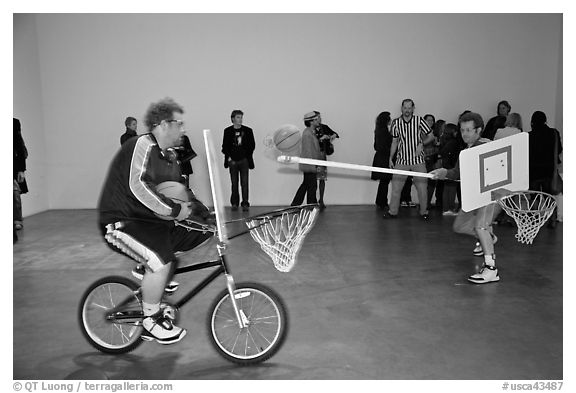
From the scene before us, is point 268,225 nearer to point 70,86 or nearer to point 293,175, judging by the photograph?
point 293,175

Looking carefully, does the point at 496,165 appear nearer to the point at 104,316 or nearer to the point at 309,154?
the point at 104,316

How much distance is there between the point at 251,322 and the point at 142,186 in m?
1.02

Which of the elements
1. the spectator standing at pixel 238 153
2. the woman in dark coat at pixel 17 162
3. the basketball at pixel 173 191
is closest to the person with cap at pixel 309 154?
the spectator standing at pixel 238 153

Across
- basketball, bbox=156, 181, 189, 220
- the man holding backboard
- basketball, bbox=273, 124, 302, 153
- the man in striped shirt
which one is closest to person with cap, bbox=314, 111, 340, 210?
the man in striped shirt

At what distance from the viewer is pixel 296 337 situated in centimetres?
375

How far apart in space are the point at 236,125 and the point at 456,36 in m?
4.26

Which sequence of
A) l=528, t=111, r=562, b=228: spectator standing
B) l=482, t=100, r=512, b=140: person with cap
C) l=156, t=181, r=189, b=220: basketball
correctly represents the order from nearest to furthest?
l=156, t=181, r=189, b=220: basketball, l=528, t=111, r=562, b=228: spectator standing, l=482, t=100, r=512, b=140: person with cap

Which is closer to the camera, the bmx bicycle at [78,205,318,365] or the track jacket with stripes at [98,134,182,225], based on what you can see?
the track jacket with stripes at [98,134,182,225]

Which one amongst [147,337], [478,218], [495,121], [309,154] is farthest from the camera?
[495,121]

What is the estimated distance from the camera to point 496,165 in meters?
4.60

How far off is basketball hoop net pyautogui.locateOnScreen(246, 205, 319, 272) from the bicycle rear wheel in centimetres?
85

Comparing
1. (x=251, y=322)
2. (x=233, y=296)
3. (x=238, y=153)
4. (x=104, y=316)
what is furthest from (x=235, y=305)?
(x=238, y=153)

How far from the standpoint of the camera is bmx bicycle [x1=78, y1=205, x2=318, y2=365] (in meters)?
3.24

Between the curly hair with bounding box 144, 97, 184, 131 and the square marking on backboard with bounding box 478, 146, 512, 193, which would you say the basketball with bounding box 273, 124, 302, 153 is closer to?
the square marking on backboard with bounding box 478, 146, 512, 193
